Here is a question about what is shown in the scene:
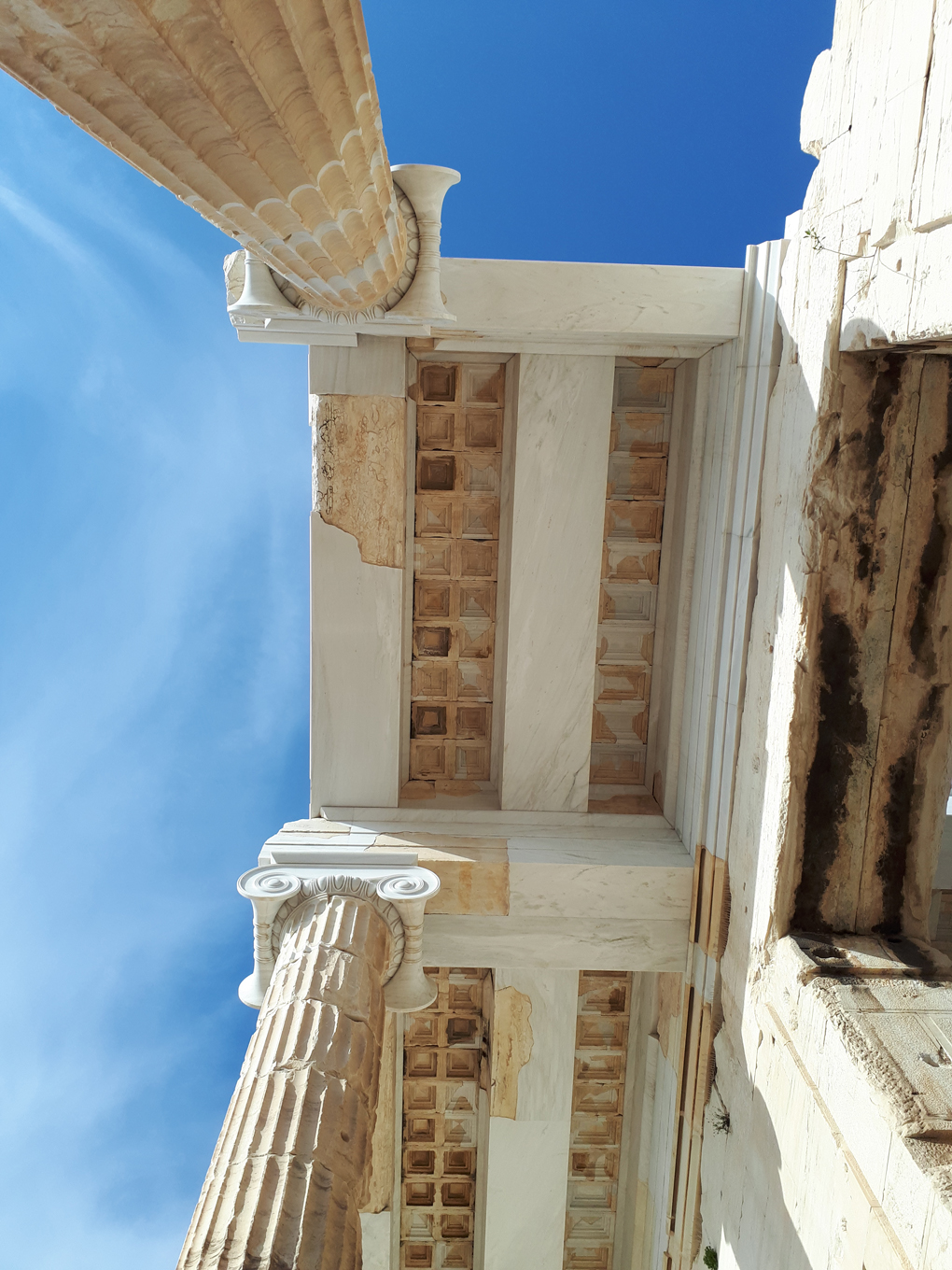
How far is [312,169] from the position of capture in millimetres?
2346

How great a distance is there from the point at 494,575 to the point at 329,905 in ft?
8.80

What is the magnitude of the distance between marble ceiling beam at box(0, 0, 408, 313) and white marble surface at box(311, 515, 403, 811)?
2916mm

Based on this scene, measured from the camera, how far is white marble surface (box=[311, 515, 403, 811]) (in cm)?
575

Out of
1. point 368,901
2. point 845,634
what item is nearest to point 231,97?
point 845,634

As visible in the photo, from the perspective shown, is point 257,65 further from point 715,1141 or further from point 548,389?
point 715,1141

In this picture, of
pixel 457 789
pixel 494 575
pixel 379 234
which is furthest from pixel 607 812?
pixel 379 234

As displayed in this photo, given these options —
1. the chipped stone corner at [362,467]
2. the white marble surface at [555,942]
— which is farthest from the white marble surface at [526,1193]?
the chipped stone corner at [362,467]

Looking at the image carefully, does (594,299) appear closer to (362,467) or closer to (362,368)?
(362,368)

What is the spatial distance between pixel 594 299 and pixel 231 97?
12.6ft

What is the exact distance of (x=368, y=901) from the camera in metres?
5.06

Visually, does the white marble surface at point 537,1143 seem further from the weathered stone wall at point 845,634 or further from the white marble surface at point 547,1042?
the weathered stone wall at point 845,634

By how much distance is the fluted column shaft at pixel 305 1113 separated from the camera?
3.03 meters

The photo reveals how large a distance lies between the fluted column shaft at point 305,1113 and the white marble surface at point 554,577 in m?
1.76

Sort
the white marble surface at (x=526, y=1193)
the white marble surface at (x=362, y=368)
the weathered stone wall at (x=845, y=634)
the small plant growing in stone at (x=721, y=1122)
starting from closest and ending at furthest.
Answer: the weathered stone wall at (x=845, y=634), the small plant growing in stone at (x=721, y=1122), the white marble surface at (x=362, y=368), the white marble surface at (x=526, y=1193)
